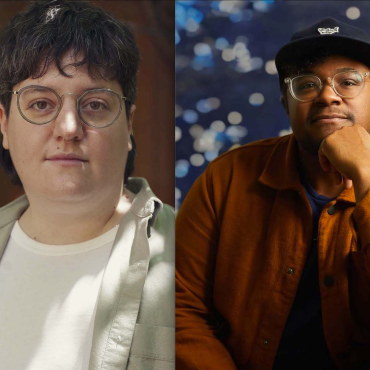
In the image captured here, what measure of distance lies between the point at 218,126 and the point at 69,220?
68cm

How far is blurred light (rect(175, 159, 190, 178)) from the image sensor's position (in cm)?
198

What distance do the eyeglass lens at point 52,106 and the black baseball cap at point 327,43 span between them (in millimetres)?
692

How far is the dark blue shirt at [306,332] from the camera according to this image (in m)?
1.77

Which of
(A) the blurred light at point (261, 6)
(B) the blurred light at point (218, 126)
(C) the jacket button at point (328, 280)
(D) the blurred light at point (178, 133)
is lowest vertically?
(C) the jacket button at point (328, 280)

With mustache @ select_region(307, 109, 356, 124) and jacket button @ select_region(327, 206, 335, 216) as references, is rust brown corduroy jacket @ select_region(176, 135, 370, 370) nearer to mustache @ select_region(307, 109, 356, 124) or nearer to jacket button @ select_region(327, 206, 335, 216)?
jacket button @ select_region(327, 206, 335, 216)

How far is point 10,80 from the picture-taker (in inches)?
75.3

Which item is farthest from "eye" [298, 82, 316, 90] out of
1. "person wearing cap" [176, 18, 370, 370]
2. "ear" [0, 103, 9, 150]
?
"ear" [0, 103, 9, 150]

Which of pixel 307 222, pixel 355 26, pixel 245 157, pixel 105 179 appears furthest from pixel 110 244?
pixel 355 26

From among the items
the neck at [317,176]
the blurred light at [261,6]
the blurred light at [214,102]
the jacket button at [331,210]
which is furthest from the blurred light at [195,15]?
the jacket button at [331,210]

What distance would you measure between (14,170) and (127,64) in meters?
0.61

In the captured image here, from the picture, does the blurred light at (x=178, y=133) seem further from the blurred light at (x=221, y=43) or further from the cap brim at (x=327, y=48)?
the cap brim at (x=327, y=48)

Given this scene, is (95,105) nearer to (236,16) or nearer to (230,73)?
(230,73)

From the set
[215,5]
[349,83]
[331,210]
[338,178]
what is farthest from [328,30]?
[331,210]

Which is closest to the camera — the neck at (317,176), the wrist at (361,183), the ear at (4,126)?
the wrist at (361,183)
